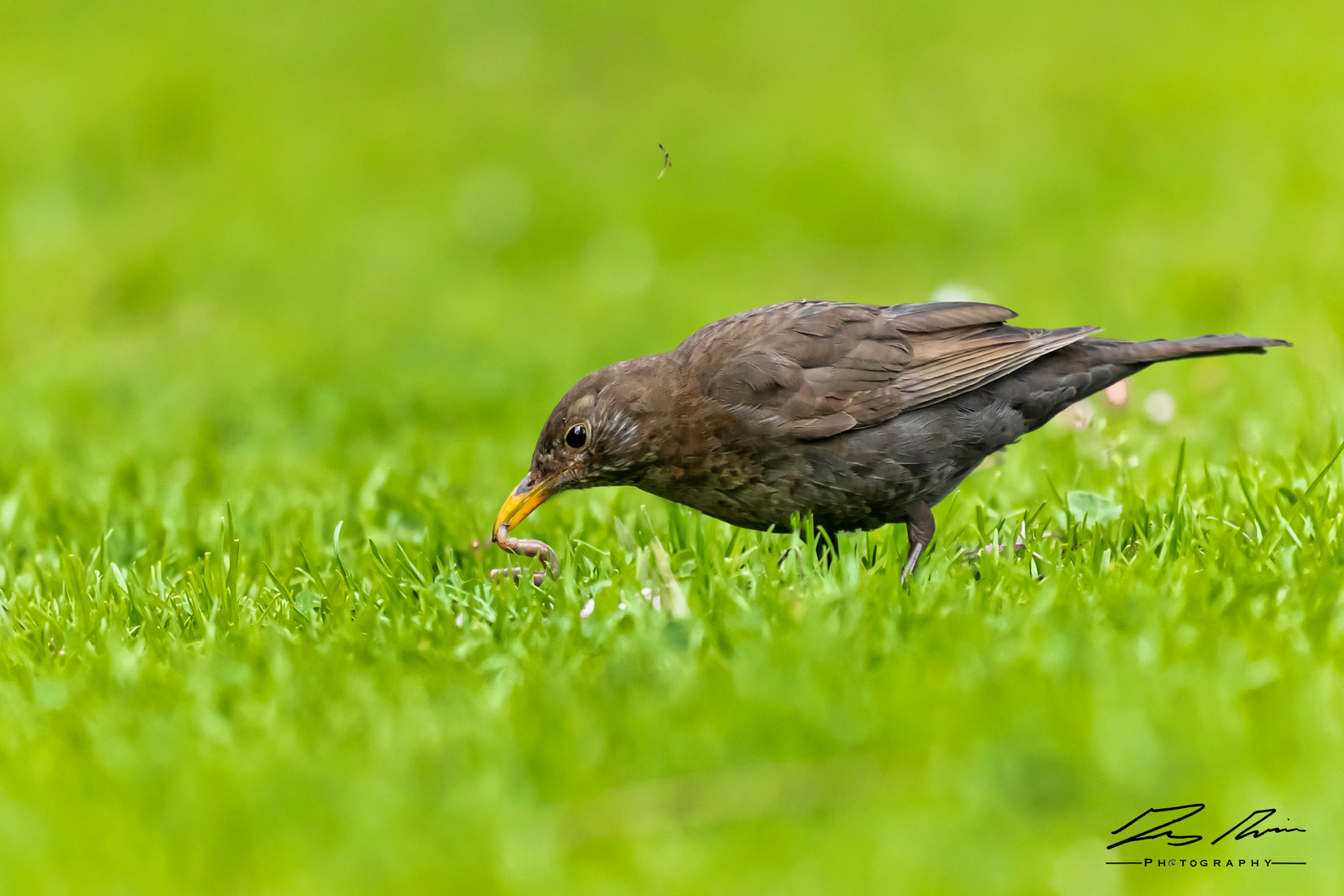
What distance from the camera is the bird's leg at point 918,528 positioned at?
4.71 meters

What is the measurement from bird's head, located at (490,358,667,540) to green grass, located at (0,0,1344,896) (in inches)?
9.4

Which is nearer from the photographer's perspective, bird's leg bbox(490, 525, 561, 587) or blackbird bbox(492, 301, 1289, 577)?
bird's leg bbox(490, 525, 561, 587)

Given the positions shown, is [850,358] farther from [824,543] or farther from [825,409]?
[824,543]

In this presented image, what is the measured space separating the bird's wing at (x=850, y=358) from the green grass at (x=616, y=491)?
0.47m

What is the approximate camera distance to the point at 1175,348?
5070mm

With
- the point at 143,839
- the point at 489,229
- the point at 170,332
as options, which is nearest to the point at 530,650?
the point at 143,839

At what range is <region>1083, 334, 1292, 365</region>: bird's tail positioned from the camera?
5066 millimetres

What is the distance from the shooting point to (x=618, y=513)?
5.66m

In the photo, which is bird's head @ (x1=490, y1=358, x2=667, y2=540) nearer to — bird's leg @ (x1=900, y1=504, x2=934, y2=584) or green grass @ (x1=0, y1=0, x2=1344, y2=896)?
green grass @ (x1=0, y1=0, x2=1344, y2=896)

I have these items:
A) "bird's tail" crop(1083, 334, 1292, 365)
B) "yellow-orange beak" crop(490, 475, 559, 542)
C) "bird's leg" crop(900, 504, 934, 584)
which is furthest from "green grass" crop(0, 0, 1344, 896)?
"bird's tail" crop(1083, 334, 1292, 365)

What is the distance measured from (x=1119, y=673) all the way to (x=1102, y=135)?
34.9 ft

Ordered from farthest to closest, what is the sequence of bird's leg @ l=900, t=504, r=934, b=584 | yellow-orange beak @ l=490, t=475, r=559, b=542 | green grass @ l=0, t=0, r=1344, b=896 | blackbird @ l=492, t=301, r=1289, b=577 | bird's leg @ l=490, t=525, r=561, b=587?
yellow-orange beak @ l=490, t=475, r=559, b=542 → blackbird @ l=492, t=301, r=1289, b=577 → bird's leg @ l=900, t=504, r=934, b=584 → bird's leg @ l=490, t=525, r=561, b=587 → green grass @ l=0, t=0, r=1344, b=896

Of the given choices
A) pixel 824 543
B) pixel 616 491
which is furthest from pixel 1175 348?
pixel 616 491

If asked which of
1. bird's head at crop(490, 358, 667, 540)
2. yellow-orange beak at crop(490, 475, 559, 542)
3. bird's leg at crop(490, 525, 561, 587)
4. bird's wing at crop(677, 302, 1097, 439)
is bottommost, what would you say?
bird's leg at crop(490, 525, 561, 587)
